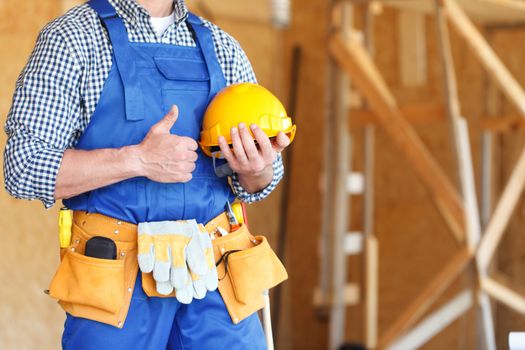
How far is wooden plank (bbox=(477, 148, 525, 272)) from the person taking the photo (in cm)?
401

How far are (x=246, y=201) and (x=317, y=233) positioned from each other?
3949 millimetres

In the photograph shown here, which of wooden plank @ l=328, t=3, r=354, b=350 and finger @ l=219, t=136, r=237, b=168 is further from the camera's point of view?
wooden plank @ l=328, t=3, r=354, b=350

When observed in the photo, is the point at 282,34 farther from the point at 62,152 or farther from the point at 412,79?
the point at 62,152

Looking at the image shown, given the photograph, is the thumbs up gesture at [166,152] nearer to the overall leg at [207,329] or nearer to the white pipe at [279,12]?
the overall leg at [207,329]

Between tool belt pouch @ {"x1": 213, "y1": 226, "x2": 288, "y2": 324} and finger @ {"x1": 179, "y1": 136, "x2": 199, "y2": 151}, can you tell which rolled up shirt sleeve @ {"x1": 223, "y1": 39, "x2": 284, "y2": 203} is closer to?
tool belt pouch @ {"x1": 213, "y1": 226, "x2": 288, "y2": 324}

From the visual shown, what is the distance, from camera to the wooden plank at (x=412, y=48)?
18.4ft

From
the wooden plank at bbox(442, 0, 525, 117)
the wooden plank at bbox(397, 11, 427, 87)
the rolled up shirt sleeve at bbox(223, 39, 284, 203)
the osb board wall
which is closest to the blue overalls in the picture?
the rolled up shirt sleeve at bbox(223, 39, 284, 203)

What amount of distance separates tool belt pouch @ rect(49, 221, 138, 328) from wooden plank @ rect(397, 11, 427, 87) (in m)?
4.04

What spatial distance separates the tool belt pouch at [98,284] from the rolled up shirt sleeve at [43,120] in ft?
0.48

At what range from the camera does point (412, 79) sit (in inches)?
223

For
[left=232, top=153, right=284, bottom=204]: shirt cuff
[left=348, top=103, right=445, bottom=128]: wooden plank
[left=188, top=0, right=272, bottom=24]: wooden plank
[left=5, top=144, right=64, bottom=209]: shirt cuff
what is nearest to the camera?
[left=5, top=144, right=64, bottom=209]: shirt cuff

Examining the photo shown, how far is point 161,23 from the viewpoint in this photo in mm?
2002

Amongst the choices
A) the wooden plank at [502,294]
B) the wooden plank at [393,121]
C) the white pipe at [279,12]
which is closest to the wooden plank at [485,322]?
the wooden plank at [502,294]

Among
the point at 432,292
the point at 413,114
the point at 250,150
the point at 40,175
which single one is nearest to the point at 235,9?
the point at 413,114
